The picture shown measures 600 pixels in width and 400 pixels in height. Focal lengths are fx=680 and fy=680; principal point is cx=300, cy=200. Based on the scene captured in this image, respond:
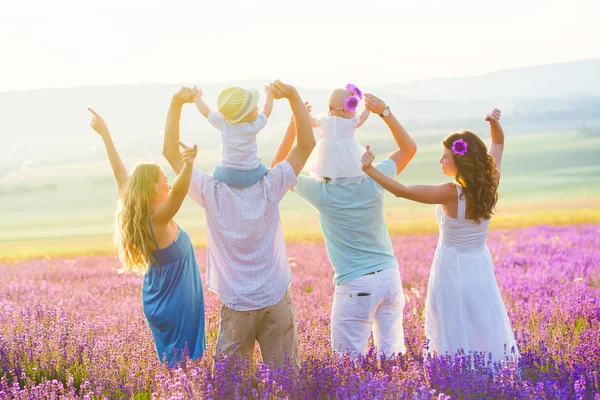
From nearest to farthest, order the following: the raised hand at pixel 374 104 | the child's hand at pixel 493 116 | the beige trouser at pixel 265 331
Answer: the beige trouser at pixel 265 331 → the raised hand at pixel 374 104 → the child's hand at pixel 493 116

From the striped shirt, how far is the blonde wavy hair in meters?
0.38

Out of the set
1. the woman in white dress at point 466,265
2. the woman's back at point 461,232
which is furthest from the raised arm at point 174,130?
the woman's back at point 461,232

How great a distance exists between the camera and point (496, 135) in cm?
488

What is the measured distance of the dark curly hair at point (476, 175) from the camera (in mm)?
4375

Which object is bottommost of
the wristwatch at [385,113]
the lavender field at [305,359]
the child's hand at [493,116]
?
the lavender field at [305,359]

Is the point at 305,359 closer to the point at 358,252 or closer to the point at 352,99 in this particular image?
the point at 358,252

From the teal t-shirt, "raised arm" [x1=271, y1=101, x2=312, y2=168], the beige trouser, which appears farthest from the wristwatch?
the beige trouser

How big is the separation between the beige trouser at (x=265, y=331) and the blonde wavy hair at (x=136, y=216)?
69 cm

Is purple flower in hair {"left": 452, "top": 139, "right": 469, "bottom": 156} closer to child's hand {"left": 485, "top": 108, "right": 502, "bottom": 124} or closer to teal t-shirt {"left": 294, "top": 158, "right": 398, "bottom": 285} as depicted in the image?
teal t-shirt {"left": 294, "top": 158, "right": 398, "bottom": 285}

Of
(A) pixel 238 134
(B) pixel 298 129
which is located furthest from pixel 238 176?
(B) pixel 298 129

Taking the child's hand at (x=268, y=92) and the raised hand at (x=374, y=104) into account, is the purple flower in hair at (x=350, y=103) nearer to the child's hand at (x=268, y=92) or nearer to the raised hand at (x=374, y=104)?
the raised hand at (x=374, y=104)

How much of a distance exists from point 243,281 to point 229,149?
0.79 meters

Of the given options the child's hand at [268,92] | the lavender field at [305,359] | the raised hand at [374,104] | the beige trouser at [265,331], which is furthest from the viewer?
the raised hand at [374,104]

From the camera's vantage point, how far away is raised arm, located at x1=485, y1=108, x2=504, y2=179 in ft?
15.8
